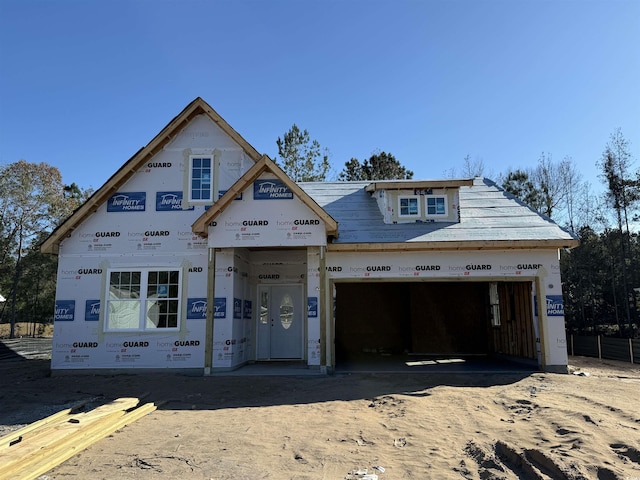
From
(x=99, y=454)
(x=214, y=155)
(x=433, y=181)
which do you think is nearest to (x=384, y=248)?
(x=433, y=181)

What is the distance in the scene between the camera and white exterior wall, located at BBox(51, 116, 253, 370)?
12000 millimetres

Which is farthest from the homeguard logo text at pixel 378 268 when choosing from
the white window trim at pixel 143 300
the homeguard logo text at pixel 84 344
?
the homeguard logo text at pixel 84 344

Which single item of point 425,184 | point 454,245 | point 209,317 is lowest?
point 209,317

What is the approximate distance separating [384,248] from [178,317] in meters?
5.65

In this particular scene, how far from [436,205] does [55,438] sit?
35.1 feet

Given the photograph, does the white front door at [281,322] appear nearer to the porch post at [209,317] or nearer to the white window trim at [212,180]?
the porch post at [209,317]

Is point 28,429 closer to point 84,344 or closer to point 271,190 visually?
point 84,344

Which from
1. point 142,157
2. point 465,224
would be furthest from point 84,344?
point 465,224

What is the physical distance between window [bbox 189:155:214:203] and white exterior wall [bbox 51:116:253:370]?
0.74 ft

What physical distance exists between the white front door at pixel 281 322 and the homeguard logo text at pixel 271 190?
352 cm

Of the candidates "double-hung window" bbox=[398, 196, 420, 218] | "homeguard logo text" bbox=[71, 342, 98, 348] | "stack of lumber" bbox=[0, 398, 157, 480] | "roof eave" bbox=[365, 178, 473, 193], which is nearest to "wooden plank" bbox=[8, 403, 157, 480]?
"stack of lumber" bbox=[0, 398, 157, 480]

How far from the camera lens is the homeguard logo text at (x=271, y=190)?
11734mm

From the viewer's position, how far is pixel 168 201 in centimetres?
1273

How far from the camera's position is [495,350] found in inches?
617
